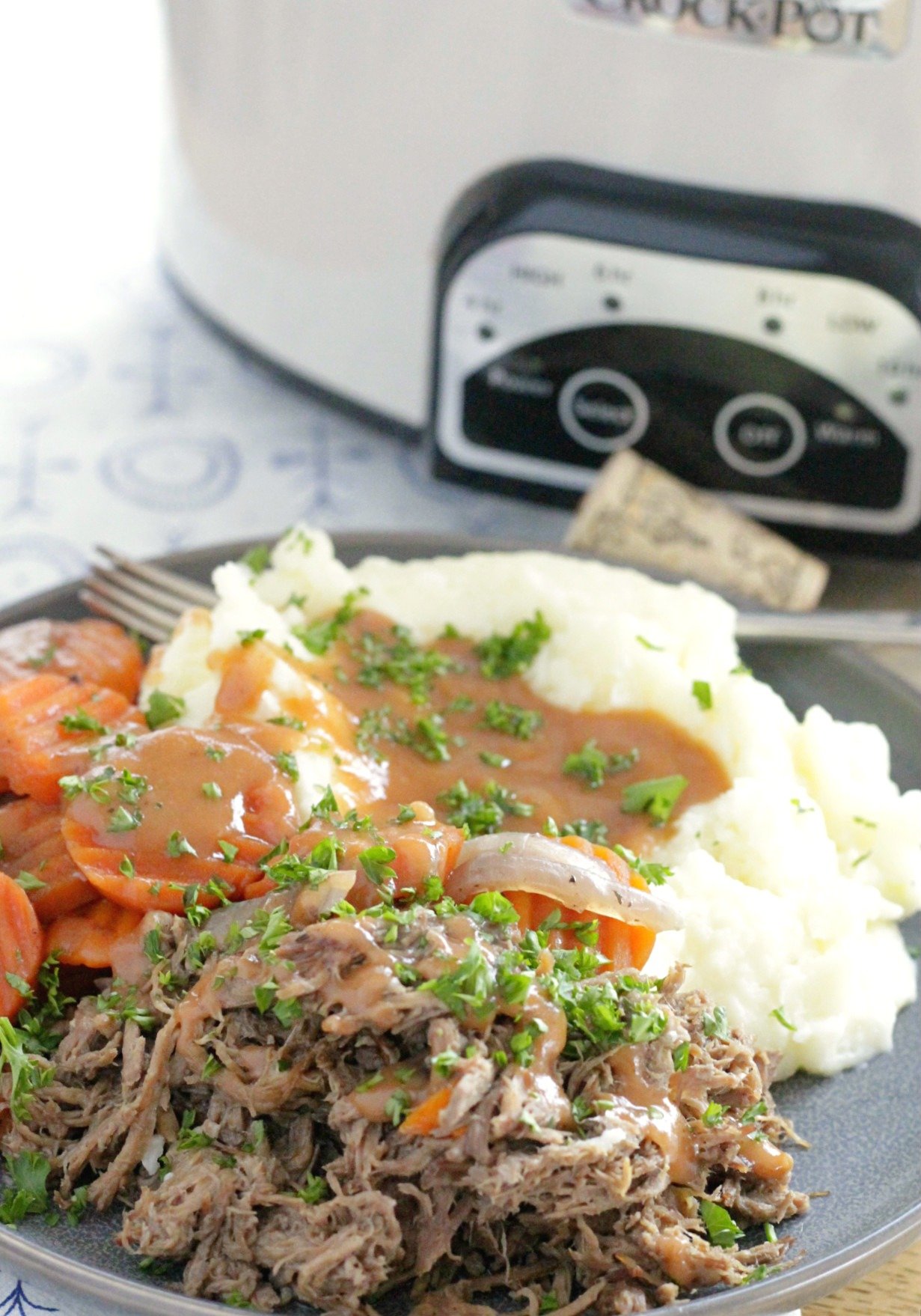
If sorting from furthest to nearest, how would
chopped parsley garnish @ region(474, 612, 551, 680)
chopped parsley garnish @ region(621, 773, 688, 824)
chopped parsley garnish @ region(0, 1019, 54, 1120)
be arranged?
chopped parsley garnish @ region(474, 612, 551, 680) → chopped parsley garnish @ region(621, 773, 688, 824) → chopped parsley garnish @ region(0, 1019, 54, 1120)

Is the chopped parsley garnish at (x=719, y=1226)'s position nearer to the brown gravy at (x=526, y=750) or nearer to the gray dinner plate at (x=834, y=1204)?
the gray dinner plate at (x=834, y=1204)

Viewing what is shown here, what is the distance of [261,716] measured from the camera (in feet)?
11.3

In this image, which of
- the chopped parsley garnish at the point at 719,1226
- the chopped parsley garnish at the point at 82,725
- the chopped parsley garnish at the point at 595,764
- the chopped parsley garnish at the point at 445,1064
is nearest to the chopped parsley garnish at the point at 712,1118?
the chopped parsley garnish at the point at 719,1226

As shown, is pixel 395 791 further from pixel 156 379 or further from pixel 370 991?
pixel 156 379

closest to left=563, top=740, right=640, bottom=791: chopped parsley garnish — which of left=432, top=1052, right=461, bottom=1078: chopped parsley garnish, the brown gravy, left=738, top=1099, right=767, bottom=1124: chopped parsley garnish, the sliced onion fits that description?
the brown gravy

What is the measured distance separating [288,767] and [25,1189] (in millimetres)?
955

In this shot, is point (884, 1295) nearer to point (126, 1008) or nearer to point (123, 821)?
point (126, 1008)

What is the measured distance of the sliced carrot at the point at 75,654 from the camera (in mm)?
3807

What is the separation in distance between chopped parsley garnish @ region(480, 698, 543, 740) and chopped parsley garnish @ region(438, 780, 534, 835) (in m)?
0.23

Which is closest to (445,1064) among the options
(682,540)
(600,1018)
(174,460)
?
(600,1018)

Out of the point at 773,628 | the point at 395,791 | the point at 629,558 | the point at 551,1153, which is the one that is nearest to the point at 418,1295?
the point at 551,1153

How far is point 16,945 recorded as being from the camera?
3.01 meters

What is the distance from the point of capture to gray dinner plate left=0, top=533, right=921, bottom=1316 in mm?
2498

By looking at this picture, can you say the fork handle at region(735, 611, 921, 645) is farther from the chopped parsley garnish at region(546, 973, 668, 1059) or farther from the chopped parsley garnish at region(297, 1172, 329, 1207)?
the chopped parsley garnish at region(297, 1172, 329, 1207)
